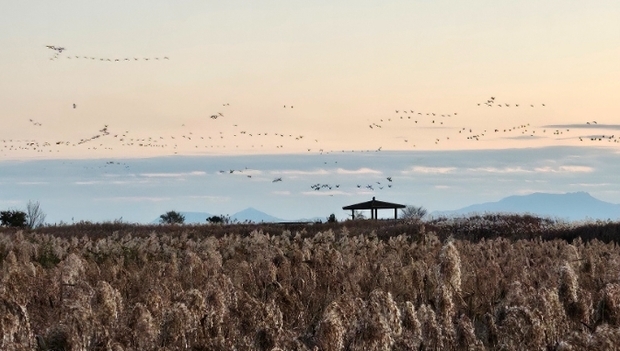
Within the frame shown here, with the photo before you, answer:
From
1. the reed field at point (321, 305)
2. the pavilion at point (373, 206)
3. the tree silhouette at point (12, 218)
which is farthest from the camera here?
the pavilion at point (373, 206)

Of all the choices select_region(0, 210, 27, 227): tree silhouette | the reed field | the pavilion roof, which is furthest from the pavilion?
the reed field

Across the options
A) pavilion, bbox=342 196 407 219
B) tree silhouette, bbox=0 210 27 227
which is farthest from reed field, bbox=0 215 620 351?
pavilion, bbox=342 196 407 219

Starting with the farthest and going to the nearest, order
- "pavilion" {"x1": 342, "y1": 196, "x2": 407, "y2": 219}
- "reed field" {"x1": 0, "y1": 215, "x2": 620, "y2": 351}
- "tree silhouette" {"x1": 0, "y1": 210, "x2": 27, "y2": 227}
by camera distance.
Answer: "pavilion" {"x1": 342, "y1": 196, "x2": 407, "y2": 219} < "tree silhouette" {"x1": 0, "y1": 210, "x2": 27, "y2": 227} < "reed field" {"x1": 0, "y1": 215, "x2": 620, "y2": 351}

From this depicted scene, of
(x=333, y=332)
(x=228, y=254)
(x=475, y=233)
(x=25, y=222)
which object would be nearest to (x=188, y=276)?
(x=228, y=254)

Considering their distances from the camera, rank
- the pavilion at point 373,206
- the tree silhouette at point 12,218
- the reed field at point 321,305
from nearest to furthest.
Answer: the reed field at point 321,305, the tree silhouette at point 12,218, the pavilion at point 373,206

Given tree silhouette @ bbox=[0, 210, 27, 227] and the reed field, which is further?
tree silhouette @ bbox=[0, 210, 27, 227]

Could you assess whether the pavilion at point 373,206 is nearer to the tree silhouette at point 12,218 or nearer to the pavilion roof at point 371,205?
the pavilion roof at point 371,205

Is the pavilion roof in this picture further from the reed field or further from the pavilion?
the reed field

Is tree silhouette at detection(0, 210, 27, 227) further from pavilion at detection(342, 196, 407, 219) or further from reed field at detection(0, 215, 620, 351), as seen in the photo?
reed field at detection(0, 215, 620, 351)

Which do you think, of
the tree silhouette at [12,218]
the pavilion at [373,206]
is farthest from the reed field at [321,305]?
the pavilion at [373,206]

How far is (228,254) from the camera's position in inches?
694

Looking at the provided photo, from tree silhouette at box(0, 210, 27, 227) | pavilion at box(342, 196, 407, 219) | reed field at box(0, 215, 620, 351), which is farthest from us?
pavilion at box(342, 196, 407, 219)

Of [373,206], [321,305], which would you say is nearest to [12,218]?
[373,206]

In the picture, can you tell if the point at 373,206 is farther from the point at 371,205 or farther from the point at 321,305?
the point at 321,305
